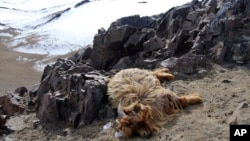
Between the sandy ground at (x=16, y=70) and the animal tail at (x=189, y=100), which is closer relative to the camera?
the animal tail at (x=189, y=100)

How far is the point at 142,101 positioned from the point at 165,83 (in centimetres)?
140

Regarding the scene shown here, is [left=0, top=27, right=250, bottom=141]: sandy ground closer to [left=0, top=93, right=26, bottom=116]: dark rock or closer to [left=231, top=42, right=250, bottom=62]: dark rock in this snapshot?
[left=231, top=42, right=250, bottom=62]: dark rock

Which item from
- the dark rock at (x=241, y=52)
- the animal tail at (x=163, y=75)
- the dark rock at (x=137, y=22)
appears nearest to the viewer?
the animal tail at (x=163, y=75)

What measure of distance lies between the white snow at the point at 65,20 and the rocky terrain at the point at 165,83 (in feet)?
35.1

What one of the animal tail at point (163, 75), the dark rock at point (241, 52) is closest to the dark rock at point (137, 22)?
the dark rock at point (241, 52)

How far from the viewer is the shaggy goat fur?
6.96m

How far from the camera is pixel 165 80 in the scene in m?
8.97

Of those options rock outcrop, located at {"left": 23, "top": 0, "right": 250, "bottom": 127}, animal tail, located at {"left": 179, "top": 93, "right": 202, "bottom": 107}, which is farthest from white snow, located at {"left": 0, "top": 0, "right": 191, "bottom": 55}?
animal tail, located at {"left": 179, "top": 93, "right": 202, "bottom": 107}

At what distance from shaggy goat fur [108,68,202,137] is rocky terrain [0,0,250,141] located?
0.17 m

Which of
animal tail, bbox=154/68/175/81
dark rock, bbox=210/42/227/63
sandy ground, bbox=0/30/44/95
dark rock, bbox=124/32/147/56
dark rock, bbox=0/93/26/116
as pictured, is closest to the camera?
animal tail, bbox=154/68/175/81

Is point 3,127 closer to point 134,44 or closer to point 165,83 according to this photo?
point 165,83

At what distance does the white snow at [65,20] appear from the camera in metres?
23.1

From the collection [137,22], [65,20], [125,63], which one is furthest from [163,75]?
[65,20]

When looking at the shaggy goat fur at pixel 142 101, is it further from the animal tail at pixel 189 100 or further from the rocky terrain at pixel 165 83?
the rocky terrain at pixel 165 83
